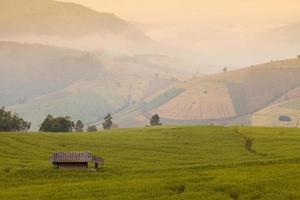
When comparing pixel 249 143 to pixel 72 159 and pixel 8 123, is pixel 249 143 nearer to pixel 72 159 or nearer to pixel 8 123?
pixel 72 159

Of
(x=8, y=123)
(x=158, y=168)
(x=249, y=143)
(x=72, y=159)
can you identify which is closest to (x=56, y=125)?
(x=8, y=123)

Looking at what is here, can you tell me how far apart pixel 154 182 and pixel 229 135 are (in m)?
73.2

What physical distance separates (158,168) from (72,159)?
1250 centimetres

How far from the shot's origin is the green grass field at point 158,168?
58.8m

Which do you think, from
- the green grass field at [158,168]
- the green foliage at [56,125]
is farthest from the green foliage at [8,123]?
the green grass field at [158,168]

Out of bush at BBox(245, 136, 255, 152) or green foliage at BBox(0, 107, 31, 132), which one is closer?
bush at BBox(245, 136, 255, 152)

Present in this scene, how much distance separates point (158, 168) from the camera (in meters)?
80.8

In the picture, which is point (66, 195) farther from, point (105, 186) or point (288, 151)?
point (288, 151)

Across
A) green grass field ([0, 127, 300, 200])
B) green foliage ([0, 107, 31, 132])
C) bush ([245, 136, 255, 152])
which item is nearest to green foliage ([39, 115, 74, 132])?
green foliage ([0, 107, 31, 132])

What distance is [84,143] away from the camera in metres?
116

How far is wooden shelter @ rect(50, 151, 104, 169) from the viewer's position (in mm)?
77875

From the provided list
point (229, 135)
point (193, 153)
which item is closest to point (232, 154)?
point (193, 153)

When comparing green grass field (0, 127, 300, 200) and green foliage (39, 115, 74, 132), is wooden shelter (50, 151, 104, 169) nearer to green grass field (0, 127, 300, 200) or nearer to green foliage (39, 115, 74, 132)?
green grass field (0, 127, 300, 200)

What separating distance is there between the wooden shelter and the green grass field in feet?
5.12
